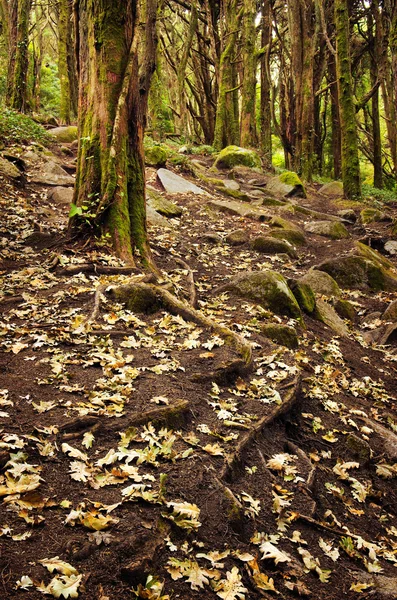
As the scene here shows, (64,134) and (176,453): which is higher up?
(64,134)

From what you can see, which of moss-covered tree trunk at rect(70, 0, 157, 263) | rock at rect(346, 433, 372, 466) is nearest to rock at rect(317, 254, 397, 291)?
moss-covered tree trunk at rect(70, 0, 157, 263)

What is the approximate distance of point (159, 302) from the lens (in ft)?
18.8

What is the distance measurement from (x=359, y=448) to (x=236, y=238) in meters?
6.39

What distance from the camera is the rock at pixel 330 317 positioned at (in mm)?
7730

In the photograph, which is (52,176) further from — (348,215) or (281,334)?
(348,215)

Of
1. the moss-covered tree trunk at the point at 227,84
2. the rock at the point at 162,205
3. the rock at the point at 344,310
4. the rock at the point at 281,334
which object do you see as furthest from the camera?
the moss-covered tree trunk at the point at 227,84

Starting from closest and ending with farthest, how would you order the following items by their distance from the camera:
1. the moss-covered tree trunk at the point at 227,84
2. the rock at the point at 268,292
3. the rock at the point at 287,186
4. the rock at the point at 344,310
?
the rock at the point at 268,292 < the rock at the point at 344,310 < the rock at the point at 287,186 < the moss-covered tree trunk at the point at 227,84

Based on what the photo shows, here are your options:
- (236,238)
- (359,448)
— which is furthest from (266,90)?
(359,448)

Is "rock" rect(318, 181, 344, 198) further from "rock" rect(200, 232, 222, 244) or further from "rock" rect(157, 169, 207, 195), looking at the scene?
"rock" rect(200, 232, 222, 244)

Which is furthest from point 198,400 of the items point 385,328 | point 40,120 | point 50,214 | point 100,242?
point 40,120

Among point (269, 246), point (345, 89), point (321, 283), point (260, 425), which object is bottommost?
point (260, 425)

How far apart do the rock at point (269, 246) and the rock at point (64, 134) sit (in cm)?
748

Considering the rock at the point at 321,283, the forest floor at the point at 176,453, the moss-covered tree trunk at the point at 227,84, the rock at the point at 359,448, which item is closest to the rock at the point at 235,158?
the moss-covered tree trunk at the point at 227,84

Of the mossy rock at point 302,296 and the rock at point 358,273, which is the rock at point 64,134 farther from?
the mossy rock at point 302,296
